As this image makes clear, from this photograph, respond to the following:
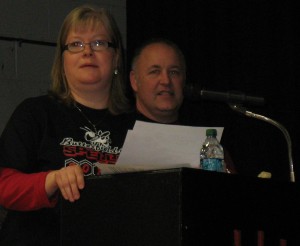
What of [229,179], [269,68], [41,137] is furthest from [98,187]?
[269,68]

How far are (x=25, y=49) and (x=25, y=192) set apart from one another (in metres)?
2.49

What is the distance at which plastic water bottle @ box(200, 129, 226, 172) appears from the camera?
1481mm

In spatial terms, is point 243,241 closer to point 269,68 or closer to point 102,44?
point 102,44

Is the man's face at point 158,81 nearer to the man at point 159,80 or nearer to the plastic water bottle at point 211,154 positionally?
the man at point 159,80

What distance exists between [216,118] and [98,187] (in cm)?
225

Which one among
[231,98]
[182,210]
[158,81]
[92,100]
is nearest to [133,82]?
[158,81]

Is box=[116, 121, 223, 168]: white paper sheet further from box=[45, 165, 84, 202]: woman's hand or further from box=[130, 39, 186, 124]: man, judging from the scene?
box=[130, 39, 186, 124]: man

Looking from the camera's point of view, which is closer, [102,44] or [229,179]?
[229,179]

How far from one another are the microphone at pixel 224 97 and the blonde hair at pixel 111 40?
0.35 meters

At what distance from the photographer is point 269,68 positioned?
3.24 metres

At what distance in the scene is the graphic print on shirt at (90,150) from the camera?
1.71m

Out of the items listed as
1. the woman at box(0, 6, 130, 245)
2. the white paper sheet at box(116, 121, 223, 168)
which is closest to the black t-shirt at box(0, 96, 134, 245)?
the woman at box(0, 6, 130, 245)

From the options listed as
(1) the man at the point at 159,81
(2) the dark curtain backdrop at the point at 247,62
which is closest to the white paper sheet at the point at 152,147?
(1) the man at the point at 159,81

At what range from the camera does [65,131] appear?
1.75 m
